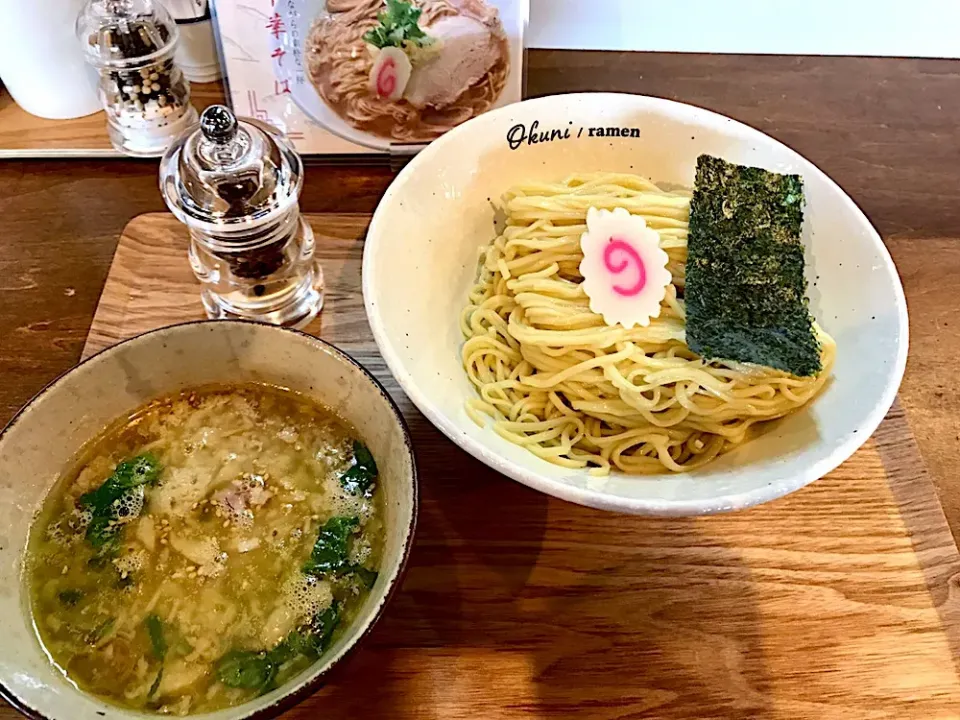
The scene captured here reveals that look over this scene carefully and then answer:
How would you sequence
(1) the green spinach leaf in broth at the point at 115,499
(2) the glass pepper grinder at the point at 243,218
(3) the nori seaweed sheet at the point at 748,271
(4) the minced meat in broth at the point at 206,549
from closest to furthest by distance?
(4) the minced meat in broth at the point at 206,549 < (1) the green spinach leaf in broth at the point at 115,499 < (3) the nori seaweed sheet at the point at 748,271 < (2) the glass pepper grinder at the point at 243,218

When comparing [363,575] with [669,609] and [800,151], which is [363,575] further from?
[800,151]

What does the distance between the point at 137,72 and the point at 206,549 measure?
129 cm

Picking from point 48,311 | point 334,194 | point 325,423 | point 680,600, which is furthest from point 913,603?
point 48,311

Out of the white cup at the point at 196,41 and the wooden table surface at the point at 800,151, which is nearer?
the wooden table surface at the point at 800,151

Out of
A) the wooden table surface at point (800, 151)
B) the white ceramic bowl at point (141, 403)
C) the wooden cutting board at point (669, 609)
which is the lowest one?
the wooden cutting board at point (669, 609)

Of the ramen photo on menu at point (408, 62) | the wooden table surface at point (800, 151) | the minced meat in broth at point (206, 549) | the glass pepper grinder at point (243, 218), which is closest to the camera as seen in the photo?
the minced meat in broth at point (206, 549)

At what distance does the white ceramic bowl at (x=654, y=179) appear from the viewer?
118 centimetres

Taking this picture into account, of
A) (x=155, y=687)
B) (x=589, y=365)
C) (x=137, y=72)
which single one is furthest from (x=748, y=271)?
(x=137, y=72)

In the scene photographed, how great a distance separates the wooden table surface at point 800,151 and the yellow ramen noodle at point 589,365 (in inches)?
18.5

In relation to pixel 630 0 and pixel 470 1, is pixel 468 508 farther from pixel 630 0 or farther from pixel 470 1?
pixel 630 0

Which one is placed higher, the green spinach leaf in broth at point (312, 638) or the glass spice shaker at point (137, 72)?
the glass spice shaker at point (137, 72)

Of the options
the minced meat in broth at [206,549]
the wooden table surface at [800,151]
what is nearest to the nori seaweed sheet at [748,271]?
the wooden table surface at [800,151]

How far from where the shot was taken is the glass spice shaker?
6.25 feet

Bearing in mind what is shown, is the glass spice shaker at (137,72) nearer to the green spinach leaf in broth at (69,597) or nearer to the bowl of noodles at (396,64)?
the bowl of noodles at (396,64)
